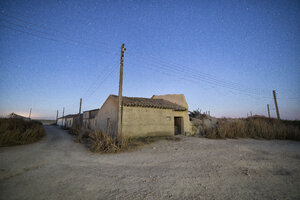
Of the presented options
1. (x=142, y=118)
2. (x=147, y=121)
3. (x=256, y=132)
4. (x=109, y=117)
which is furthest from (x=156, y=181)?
(x=256, y=132)

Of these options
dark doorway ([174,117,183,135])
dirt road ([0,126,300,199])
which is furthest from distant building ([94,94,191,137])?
dirt road ([0,126,300,199])

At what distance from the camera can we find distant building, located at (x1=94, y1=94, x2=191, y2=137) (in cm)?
1044

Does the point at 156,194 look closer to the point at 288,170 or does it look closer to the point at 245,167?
the point at 245,167

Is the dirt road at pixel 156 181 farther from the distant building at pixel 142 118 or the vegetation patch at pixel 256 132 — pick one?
the vegetation patch at pixel 256 132

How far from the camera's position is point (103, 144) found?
23.6 feet

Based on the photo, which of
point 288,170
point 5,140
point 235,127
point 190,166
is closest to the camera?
point 288,170

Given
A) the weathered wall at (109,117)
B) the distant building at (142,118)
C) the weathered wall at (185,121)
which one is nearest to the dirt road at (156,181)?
the distant building at (142,118)

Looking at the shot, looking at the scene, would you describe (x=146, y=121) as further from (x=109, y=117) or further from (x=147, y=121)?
(x=109, y=117)

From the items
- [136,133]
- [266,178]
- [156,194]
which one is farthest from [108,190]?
[136,133]

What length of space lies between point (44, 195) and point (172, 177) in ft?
10.1

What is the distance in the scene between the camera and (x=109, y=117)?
41.3 ft

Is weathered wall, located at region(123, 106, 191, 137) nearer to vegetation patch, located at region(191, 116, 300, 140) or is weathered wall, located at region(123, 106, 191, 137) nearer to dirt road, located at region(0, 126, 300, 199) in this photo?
vegetation patch, located at region(191, 116, 300, 140)

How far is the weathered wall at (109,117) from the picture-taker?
11.0 m

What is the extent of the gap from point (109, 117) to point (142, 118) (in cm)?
371
